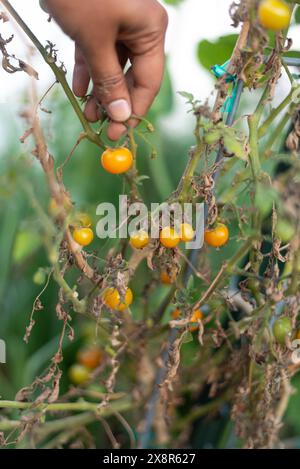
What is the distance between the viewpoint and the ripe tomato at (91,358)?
1.17m

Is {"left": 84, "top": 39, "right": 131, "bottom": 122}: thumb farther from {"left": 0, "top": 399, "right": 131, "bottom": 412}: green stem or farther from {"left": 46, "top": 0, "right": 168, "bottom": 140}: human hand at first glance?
{"left": 0, "top": 399, "right": 131, "bottom": 412}: green stem

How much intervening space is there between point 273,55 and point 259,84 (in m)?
0.04

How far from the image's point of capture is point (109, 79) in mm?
637

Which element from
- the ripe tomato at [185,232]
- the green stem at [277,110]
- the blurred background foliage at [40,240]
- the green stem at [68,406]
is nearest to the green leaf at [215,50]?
the blurred background foliage at [40,240]

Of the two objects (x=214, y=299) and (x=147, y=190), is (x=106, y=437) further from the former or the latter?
(x=147, y=190)

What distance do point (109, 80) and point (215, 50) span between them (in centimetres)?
41

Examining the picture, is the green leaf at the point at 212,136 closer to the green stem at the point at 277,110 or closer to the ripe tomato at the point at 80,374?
the green stem at the point at 277,110

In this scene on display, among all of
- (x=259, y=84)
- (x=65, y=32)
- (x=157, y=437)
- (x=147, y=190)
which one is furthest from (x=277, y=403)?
(x=147, y=190)

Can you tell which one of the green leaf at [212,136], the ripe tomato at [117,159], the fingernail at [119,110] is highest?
the fingernail at [119,110]

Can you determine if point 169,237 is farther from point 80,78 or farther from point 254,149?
point 80,78

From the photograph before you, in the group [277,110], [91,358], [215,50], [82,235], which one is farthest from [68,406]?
[215,50]

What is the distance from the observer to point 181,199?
680mm

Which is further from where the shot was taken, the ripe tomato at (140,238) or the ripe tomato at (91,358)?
the ripe tomato at (91,358)

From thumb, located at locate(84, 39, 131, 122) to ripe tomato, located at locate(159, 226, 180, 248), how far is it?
13 cm
